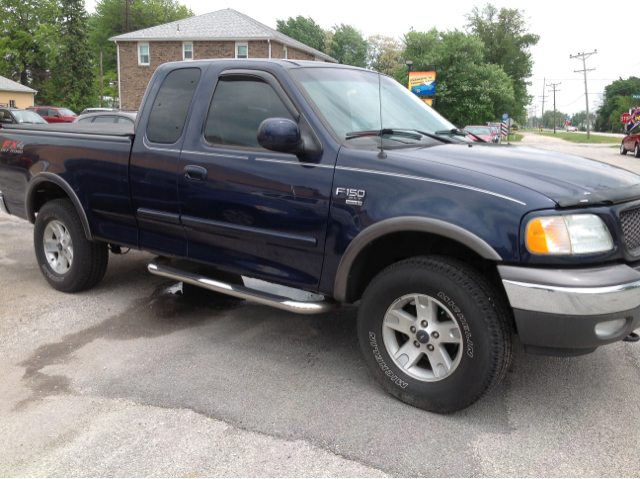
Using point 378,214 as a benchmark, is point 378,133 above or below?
above

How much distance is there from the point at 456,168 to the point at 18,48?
7342 centimetres

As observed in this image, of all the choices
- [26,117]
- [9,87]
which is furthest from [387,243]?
[9,87]

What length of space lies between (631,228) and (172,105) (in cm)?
321

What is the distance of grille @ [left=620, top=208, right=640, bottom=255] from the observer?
2.99m

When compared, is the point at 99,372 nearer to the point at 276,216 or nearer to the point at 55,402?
the point at 55,402

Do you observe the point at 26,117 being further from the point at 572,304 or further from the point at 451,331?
the point at 572,304

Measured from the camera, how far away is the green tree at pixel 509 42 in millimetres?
70312

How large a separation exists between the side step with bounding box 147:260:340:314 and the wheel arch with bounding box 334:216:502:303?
133mm

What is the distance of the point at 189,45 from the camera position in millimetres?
42375

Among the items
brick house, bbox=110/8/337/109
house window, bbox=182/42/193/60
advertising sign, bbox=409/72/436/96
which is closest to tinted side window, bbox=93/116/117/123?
advertising sign, bbox=409/72/436/96

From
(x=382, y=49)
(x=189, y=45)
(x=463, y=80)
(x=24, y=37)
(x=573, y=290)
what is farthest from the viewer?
(x=382, y=49)

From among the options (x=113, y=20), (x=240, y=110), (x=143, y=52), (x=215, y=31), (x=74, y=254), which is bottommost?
(x=74, y=254)

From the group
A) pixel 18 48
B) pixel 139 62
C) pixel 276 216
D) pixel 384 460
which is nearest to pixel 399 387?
pixel 384 460

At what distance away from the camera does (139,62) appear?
43.1 metres
